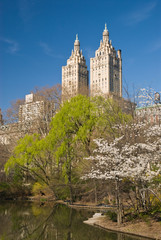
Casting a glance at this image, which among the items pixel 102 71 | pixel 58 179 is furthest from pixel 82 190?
pixel 102 71

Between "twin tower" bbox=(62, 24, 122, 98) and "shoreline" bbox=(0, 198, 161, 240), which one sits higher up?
"twin tower" bbox=(62, 24, 122, 98)

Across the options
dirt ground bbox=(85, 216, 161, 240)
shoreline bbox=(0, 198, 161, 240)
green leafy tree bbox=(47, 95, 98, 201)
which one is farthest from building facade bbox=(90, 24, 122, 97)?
dirt ground bbox=(85, 216, 161, 240)

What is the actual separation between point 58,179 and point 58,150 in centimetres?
469

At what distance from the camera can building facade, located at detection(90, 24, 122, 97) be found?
12682 cm

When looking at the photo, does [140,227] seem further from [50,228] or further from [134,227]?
[50,228]

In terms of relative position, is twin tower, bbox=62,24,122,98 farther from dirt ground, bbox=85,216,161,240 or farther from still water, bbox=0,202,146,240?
dirt ground, bbox=85,216,161,240

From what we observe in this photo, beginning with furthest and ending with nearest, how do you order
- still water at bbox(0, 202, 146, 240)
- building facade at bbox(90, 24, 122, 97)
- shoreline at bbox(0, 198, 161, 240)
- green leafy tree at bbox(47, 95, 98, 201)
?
building facade at bbox(90, 24, 122, 97) → green leafy tree at bbox(47, 95, 98, 201) → still water at bbox(0, 202, 146, 240) → shoreline at bbox(0, 198, 161, 240)

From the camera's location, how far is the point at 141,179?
14023mm

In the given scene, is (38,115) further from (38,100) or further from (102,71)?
(102,71)

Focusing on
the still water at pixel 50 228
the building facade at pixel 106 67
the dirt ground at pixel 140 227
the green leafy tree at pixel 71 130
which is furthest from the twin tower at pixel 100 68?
the dirt ground at pixel 140 227

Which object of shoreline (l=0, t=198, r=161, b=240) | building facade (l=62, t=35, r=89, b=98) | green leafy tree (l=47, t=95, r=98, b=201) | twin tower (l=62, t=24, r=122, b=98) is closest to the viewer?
shoreline (l=0, t=198, r=161, b=240)

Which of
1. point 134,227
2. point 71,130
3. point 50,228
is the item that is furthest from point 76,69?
point 134,227

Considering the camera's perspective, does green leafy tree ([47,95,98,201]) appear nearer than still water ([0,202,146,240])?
No

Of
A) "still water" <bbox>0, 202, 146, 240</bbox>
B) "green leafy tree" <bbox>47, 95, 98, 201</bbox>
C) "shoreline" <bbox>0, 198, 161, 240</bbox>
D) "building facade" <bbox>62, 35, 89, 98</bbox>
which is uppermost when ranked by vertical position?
"building facade" <bbox>62, 35, 89, 98</bbox>
